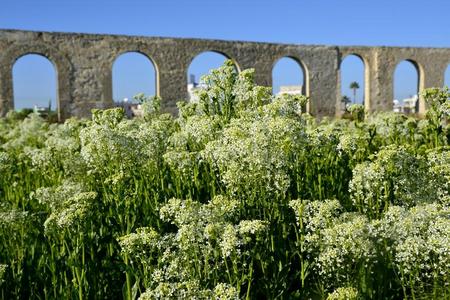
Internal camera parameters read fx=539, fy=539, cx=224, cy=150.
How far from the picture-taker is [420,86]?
78.9ft

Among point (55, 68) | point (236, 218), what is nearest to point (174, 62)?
point (55, 68)

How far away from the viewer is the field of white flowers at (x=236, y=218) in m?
2.23

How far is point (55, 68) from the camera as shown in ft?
57.5

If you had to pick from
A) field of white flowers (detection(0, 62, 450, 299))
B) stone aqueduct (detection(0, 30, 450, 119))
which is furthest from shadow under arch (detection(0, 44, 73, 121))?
field of white flowers (detection(0, 62, 450, 299))

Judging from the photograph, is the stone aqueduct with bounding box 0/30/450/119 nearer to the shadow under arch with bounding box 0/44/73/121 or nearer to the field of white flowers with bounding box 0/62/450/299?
the shadow under arch with bounding box 0/44/73/121

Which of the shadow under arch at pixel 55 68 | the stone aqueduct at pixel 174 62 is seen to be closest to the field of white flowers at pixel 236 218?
the shadow under arch at pixel 55 68

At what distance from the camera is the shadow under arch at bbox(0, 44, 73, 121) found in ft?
55.8

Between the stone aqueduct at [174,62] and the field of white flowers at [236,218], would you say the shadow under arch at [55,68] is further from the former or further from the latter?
the field of white flowers at [236,218]

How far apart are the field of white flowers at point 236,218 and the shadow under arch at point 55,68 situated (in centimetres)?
1335

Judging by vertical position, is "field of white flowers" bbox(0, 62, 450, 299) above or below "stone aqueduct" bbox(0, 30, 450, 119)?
below

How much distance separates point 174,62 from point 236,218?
1708 centimetres

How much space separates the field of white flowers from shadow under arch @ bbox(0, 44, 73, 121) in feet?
43.8

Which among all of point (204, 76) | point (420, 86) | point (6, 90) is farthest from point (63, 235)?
point (420, 86)

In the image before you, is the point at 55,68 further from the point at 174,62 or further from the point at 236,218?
the point at 236,218
